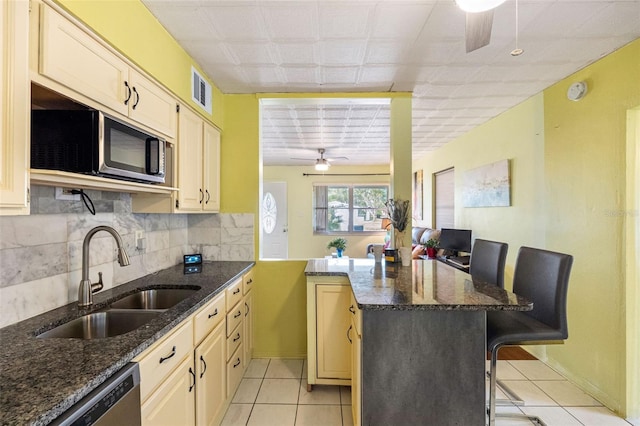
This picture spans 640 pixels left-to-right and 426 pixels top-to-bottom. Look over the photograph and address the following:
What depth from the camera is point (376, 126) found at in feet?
12.2

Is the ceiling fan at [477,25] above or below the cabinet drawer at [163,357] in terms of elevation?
above

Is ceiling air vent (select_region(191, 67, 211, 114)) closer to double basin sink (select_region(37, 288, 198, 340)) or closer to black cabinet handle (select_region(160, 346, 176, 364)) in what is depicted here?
double basin sink (select_region(37, 288, 198, 340))

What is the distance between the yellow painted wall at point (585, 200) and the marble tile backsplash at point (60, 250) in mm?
3242

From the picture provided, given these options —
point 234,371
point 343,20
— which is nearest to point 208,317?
point 234,371

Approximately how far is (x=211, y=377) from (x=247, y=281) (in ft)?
2.96

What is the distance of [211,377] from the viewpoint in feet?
5.63

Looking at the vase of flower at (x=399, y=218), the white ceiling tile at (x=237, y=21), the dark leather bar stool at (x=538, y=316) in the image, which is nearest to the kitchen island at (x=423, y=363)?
the dark leather bar stool at (x=538, y=316)

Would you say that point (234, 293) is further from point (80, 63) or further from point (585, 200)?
point (585, 200)

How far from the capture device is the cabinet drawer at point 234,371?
2.02m

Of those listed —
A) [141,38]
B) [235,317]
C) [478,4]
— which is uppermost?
[141,38]

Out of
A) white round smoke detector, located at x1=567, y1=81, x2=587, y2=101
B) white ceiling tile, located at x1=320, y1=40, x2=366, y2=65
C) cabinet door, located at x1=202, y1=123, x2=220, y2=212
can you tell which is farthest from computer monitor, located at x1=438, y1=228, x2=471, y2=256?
cabinet door, located at x1=202, y1=123, x2=220, y2=212

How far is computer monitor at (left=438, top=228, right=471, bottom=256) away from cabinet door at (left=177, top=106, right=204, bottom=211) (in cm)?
326

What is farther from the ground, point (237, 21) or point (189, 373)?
point (237, 21)

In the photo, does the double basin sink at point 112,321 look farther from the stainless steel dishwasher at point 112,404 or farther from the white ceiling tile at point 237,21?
the white ceiling tile at point 237,21
